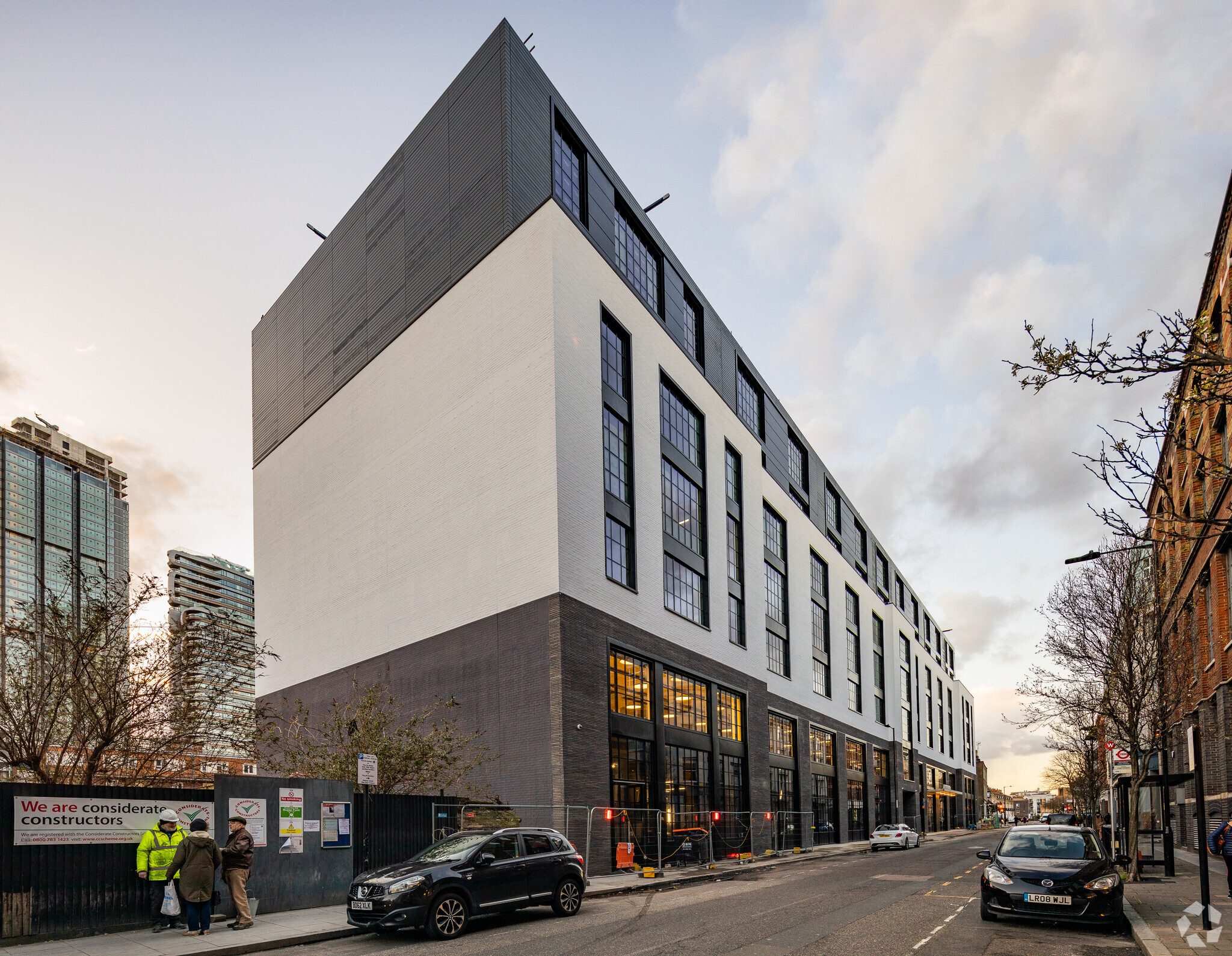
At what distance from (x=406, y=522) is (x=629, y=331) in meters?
11.2

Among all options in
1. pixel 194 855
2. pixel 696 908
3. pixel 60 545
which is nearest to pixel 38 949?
pixel 194 855

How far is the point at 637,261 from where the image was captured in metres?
38.2

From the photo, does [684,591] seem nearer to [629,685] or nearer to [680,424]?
[629,685]

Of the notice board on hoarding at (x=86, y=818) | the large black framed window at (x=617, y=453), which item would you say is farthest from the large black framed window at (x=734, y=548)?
the notice board on hoarding at (x=86, y=818)

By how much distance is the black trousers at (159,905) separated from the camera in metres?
14.7

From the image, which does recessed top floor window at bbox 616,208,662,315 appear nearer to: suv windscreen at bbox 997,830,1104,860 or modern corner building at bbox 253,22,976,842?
modern corner building at bbox 253,22,976,842

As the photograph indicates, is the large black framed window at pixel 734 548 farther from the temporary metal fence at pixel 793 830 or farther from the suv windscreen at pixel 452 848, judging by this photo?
the suv windscreen at pixel 452 848

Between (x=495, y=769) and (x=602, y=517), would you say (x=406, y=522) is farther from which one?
(x=495, y=769)

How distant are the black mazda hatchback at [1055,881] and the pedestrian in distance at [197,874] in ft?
39.4

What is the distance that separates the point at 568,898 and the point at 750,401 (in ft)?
120

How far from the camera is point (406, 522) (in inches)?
1405

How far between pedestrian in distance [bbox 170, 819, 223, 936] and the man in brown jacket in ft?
2.32

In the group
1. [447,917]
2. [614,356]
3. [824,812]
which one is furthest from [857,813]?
[447,917]

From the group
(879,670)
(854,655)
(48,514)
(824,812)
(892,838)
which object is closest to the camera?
(892,838)
